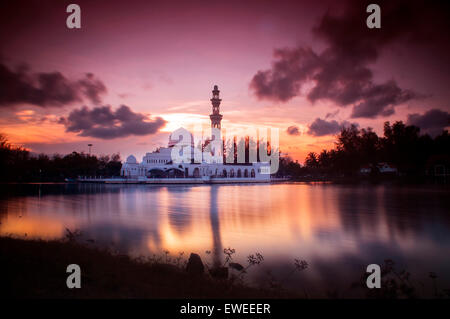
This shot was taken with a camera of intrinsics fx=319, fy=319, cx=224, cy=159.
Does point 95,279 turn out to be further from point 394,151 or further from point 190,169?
point 394,151

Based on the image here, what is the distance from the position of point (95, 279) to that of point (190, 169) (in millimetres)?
65886

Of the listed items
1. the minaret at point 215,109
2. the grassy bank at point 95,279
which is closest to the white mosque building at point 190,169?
the minaret at point 215,109

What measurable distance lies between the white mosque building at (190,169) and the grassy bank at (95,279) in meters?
53.3

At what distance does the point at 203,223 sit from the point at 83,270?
36.9 feet

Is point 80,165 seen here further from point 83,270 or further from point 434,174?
point 434,174

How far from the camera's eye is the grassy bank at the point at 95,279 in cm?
588

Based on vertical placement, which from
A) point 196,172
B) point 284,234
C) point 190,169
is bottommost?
point 284,234

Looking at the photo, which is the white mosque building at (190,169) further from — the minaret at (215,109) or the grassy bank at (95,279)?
the grassy bank at (95,279)

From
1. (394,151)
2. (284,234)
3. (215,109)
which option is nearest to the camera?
(284,234)

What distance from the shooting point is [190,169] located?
72375 millimetres

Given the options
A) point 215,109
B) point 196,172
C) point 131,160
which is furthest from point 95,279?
point 215,109

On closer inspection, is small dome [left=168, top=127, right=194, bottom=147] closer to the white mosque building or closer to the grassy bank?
the white mosque building
